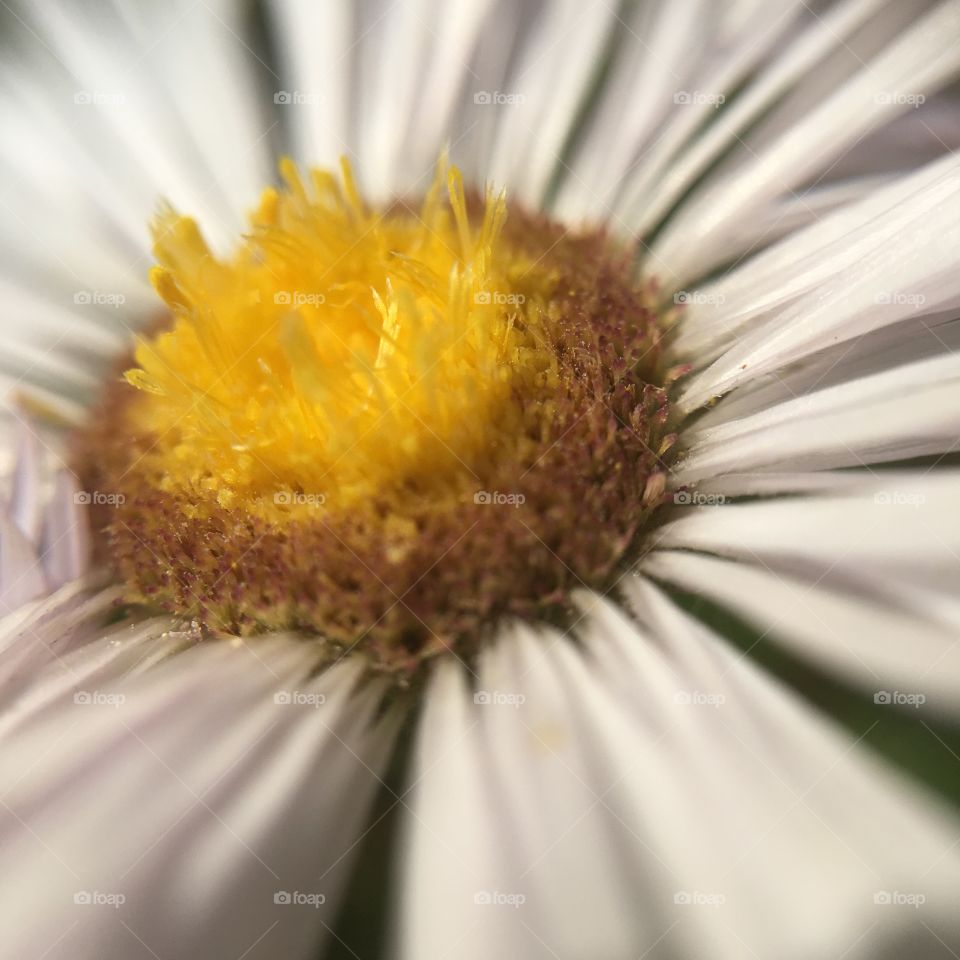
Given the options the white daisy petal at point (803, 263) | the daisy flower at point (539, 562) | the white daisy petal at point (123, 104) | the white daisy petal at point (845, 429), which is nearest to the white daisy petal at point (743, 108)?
the daisy flower at point (539, 562)

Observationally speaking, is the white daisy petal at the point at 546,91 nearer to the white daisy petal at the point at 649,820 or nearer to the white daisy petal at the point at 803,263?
the white daisy petal at the point at 803,263

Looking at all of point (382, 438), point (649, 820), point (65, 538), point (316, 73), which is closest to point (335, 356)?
point (382, 438)

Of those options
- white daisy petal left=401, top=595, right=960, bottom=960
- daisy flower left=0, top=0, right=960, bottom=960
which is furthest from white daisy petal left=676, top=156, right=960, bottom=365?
white daisy petal left=401, top=595, right=960, bottom=960

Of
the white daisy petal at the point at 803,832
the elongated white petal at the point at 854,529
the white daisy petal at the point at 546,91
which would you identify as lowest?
the white daisy petal at the point at 803,832

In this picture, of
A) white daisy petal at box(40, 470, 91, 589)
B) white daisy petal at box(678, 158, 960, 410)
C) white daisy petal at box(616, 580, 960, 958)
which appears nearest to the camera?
white daisy petal at box(616, 580, 960, 958)

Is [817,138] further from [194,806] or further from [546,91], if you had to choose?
[194,806]

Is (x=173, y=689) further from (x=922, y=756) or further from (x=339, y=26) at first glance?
(x=339, y=26)

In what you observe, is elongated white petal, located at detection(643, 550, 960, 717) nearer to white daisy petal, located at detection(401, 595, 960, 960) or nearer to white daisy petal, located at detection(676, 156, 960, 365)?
white daisy petal, located at detection(401, 595, 960, 960)
